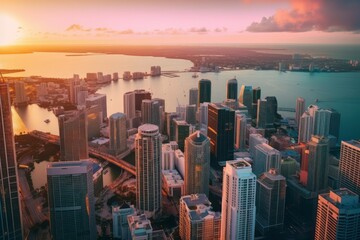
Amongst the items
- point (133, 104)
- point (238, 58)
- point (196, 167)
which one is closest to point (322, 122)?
point (196, 167)

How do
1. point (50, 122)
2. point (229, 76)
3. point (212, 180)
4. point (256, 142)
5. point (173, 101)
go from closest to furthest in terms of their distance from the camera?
point (212, 180)
point (256, 142)
point (50, 122)
point (173, 101)
point (229, 76)

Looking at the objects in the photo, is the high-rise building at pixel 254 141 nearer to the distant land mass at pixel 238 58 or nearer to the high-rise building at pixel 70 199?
the distant land mass at pixel 238 58

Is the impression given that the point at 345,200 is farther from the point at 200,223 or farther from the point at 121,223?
the point at 121,223

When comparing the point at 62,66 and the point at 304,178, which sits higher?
the point at 62,66

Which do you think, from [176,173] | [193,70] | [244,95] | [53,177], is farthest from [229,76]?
[53,177]

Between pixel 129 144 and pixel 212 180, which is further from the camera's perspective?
pixel 129 144

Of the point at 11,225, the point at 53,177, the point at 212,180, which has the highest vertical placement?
the point at 53,177

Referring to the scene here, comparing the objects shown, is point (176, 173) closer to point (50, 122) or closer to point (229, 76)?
point (50, 122)

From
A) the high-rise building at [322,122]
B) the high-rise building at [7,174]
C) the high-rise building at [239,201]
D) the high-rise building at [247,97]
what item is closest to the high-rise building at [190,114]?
the high-rise building at [247,97]
